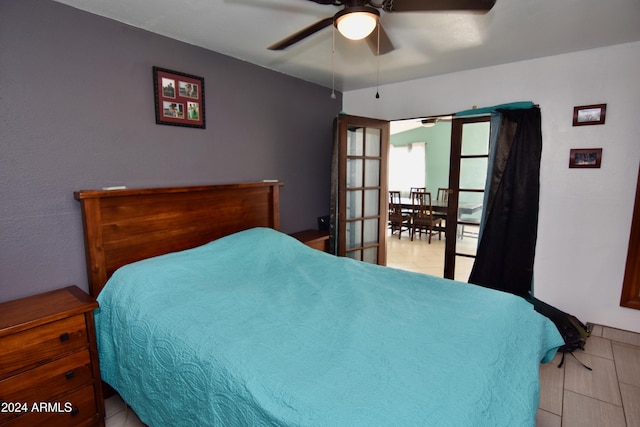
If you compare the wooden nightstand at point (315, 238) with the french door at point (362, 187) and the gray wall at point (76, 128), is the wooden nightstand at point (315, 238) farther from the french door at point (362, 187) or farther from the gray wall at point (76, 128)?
the gray wall at point (76, 128)

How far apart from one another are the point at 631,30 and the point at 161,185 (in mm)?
3431

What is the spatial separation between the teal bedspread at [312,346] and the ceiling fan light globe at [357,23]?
4.30 ft

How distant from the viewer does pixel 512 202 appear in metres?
2.86

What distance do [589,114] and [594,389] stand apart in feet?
6.62

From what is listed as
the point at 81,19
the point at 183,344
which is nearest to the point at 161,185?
the point at 81,19

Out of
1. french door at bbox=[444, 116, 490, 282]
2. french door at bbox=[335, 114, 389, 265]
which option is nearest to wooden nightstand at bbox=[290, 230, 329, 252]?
french door at bbox=[335, 114, 389, 265]

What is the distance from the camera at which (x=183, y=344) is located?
1341 millimetres

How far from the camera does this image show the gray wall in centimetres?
172

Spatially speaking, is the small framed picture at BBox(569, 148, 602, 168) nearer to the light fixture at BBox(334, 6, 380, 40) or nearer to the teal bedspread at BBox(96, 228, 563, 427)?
the teal bedspread at BBox(96, 228, 563, 427)

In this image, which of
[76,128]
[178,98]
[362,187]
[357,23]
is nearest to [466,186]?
[362,187]

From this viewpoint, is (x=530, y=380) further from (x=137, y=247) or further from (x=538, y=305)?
(x=137, y=247)

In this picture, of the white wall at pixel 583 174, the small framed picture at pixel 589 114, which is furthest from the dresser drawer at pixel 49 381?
the small framed picture at pixel 589 114

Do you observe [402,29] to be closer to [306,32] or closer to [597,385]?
[306,32]

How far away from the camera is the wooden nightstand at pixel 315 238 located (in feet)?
10.1
